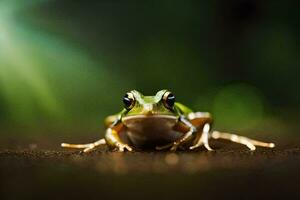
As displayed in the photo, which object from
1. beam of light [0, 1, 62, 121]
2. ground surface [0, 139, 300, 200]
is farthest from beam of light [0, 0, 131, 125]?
ground surface [0, 139, 300, 200]

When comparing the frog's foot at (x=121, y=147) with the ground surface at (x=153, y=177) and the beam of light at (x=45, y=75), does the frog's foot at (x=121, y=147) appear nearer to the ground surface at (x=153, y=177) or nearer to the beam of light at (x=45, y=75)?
the ground surface at (x=153, y=177)

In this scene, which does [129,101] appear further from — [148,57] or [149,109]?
[148,57]

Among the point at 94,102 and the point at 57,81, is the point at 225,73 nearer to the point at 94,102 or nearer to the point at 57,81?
the point at 94,102

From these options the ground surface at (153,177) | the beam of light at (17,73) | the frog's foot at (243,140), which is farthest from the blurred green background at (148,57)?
the ground surface at (153,177)

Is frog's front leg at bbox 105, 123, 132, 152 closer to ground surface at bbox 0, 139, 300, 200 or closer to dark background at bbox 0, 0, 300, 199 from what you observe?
ground surface at bbox 0, 139, 300, 200

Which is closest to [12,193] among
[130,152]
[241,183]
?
[241,183]
